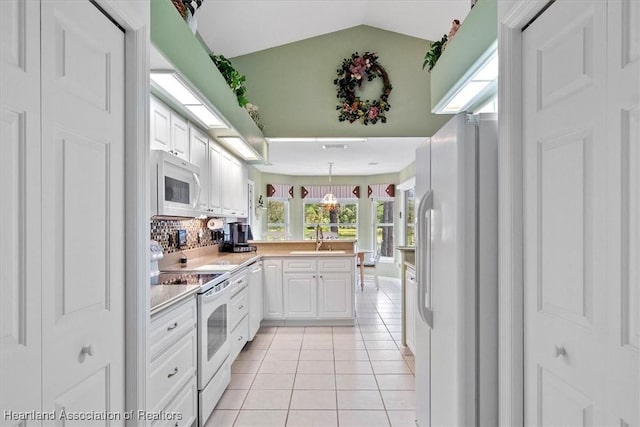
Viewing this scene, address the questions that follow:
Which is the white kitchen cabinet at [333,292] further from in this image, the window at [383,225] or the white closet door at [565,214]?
the window at [383,225]

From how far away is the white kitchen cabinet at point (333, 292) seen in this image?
4.53m

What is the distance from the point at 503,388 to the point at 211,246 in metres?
3.75

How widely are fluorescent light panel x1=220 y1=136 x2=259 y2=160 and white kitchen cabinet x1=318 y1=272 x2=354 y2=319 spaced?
170cm

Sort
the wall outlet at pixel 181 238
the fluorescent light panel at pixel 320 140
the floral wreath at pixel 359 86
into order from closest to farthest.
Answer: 1. the wall outlet at pixel 181 238
2. the floral wreath at pixel 359 86
3. the fluorescent light panel at pixel 320 140

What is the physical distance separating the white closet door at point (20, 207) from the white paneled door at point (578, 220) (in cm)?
141

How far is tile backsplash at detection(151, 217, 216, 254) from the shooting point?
3115 mm

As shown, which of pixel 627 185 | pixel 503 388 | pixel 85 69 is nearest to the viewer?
pixel 627 185

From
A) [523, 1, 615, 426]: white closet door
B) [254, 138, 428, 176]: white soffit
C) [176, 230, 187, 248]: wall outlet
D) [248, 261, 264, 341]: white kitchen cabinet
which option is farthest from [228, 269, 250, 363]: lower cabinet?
[254, 138, 428, 176]: white soffit

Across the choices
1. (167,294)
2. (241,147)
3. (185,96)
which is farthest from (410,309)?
(185,96)

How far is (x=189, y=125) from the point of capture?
2939mm

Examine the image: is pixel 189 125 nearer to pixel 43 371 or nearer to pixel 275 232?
pixel 43 371

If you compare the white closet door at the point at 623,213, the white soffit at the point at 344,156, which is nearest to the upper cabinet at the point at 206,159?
the white soffit at the point at 344,156

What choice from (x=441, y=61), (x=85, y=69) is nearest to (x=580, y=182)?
(x=85, y=69)

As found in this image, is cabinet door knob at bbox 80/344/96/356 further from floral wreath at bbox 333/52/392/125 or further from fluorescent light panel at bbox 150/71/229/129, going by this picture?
floral wreath at bbox 333/52/392/125
